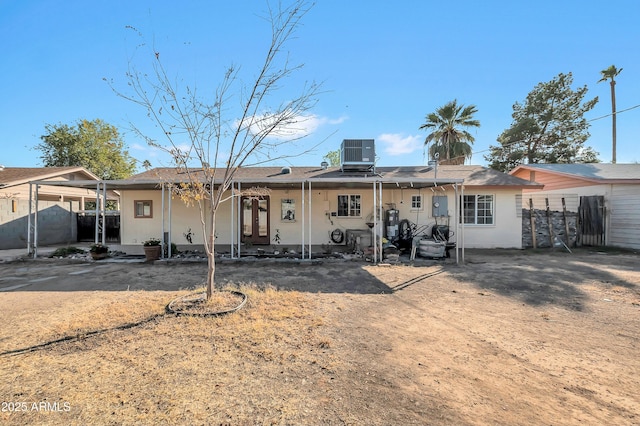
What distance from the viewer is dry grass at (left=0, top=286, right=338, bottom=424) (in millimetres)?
2180

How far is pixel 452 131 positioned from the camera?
732 inches

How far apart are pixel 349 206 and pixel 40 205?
1381 cm

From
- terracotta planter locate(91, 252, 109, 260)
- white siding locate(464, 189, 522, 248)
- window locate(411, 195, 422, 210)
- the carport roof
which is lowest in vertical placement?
terracotta planter locate(91, 252, 109, 260)

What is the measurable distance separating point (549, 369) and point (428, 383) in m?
1.34

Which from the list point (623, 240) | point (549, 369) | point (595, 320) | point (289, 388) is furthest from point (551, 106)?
point (289, 388)

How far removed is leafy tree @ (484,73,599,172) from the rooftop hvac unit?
56.8ft

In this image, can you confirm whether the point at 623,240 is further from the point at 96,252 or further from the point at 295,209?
the point at 96,252

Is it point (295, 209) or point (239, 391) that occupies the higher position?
point (295, 209)

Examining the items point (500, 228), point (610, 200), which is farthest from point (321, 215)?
point (610, 200)

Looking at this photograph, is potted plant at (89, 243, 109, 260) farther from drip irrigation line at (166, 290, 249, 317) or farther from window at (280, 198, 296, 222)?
drip irrigation line at (166, 290, 249, 317)

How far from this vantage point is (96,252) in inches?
364

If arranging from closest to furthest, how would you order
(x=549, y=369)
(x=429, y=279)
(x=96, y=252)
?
(x=549, y=369)
(x=429, y=279)
(x=96, y=252)

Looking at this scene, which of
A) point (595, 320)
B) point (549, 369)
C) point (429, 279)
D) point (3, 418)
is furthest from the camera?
point (429, 279)

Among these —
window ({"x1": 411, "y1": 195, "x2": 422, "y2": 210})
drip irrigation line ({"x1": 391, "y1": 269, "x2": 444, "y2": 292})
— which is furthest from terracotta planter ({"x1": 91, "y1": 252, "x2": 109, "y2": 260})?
window ({"x1": 411, "y1": 195, "x2": 422, "y2": 210})
